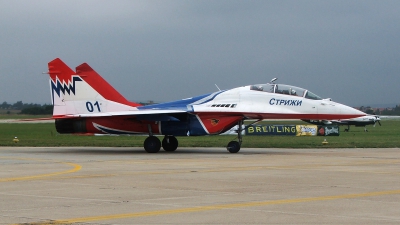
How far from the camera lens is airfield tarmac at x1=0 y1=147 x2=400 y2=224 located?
925 centimetres

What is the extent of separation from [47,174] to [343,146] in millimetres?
19195

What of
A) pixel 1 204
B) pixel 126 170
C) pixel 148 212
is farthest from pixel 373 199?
pixel 126 170

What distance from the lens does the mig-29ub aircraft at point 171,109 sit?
2513 cm

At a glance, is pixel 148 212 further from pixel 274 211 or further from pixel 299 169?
pixel 299 169

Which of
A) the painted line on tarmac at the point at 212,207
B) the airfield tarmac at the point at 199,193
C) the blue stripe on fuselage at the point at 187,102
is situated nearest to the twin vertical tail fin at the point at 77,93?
the blue stripe on fuselage at the point at 187,102

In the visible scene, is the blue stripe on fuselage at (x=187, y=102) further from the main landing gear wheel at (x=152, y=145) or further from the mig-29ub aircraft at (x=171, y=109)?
the main landing gear wheel at (x=152, y=145)

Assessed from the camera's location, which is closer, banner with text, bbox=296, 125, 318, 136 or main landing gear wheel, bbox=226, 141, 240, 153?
main landing gear wheel, bbox=226, 141, 240, 153

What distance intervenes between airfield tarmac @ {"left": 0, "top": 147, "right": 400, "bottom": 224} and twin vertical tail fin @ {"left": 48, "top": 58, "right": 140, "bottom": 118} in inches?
317

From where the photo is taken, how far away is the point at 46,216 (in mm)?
9320

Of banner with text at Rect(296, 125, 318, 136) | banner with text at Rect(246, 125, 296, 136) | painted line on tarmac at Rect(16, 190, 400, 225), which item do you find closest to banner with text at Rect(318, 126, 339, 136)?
banner with text at Rect(296, 125, 318, 136)

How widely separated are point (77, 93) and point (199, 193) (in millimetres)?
16316

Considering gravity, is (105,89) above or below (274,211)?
above

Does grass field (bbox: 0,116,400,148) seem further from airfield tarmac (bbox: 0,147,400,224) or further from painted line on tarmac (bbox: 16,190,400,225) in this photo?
painted line on tarmac (bbox: 16,190,400,225)

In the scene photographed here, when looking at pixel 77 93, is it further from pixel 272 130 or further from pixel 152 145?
pixel 272 130
